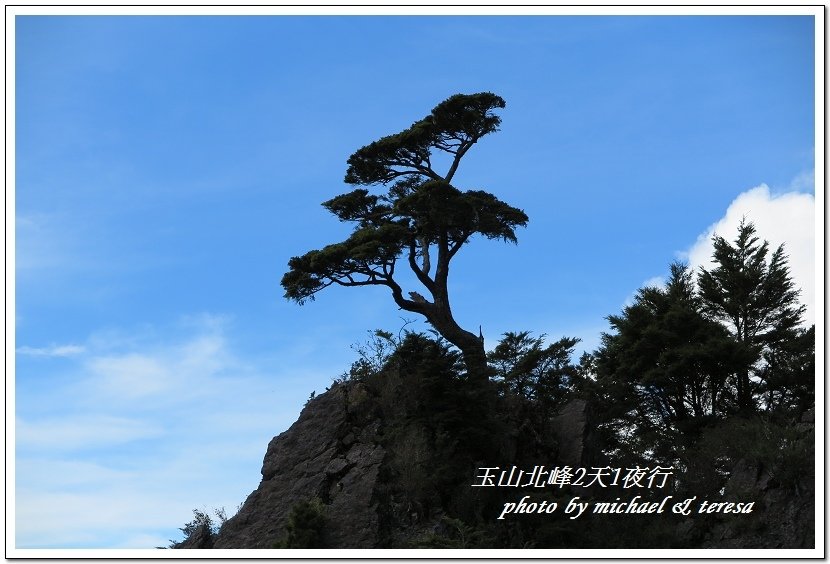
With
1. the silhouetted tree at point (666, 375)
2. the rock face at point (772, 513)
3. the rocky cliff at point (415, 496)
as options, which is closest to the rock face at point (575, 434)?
the rocky cliff at point (415, 496)

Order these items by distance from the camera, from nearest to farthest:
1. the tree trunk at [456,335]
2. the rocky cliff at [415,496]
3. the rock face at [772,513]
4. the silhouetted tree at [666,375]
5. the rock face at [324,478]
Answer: the rock face at [772,513] → the rocky cliff at [415,496] → the rock face at [324,478] → the tree trunk at [456,335] → the silhouetted tree at [666,375]

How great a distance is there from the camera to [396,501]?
73.2 feet

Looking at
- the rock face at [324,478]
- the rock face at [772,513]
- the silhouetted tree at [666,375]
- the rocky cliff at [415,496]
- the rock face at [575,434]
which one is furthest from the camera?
the silhouetted tree at [666,375]

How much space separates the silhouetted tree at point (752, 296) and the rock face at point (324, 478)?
47.8ft

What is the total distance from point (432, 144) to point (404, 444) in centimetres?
1084

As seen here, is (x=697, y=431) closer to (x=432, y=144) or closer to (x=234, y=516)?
(x=432, y=144)

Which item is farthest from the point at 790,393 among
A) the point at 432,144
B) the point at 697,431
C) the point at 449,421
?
the point at 432,144

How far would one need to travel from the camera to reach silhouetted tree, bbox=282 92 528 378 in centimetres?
2616

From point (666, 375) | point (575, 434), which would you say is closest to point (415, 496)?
point (575, 434)

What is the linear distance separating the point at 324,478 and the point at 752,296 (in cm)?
1786

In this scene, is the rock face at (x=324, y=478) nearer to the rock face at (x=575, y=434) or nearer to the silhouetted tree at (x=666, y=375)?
the rock face at (x=575, y=434)

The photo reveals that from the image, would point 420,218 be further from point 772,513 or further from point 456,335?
point 772,513

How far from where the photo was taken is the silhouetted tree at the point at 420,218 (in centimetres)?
2616

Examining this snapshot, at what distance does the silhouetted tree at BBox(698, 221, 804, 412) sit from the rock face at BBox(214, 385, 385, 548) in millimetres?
14575
